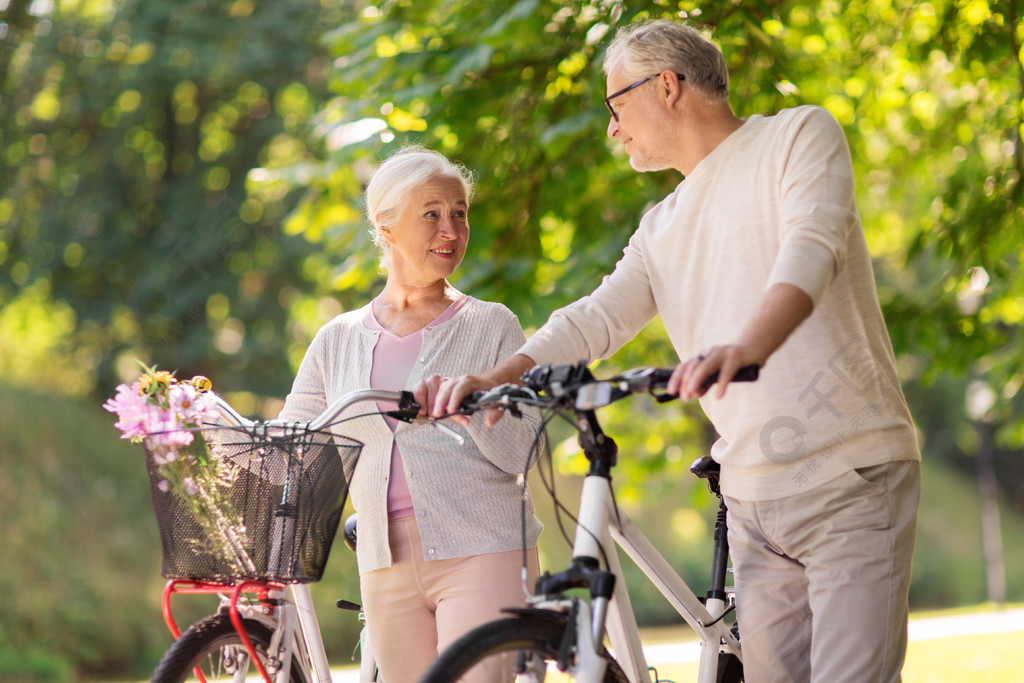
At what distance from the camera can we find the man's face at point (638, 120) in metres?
2.56

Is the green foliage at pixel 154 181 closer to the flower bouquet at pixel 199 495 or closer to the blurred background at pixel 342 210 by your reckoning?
the blurred background at pixel 342 210

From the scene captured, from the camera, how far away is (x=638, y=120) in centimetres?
258

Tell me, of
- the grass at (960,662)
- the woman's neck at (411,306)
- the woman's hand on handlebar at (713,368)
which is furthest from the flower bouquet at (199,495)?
the grass at (960,662)

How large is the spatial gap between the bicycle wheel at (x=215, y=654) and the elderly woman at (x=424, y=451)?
313 mm

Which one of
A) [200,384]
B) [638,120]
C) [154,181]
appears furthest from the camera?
[154,181]

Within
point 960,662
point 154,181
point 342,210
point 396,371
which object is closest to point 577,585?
point 396,371

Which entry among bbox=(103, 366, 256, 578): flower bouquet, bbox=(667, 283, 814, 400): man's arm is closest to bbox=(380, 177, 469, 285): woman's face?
bbox=(103, 366, 256, 578): flower bouquet

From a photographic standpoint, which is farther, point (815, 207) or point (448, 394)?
point (448, 394)

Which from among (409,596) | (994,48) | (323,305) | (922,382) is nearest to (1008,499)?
(323,305)

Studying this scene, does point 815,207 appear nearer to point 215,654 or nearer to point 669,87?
point 669,87

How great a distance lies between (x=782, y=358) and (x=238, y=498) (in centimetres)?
125

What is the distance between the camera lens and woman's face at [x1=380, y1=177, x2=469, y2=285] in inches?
117

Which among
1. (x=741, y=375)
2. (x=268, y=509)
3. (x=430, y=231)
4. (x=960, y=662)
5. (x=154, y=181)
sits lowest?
(x=960, y=662)

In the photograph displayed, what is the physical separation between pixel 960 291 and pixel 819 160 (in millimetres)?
4939
